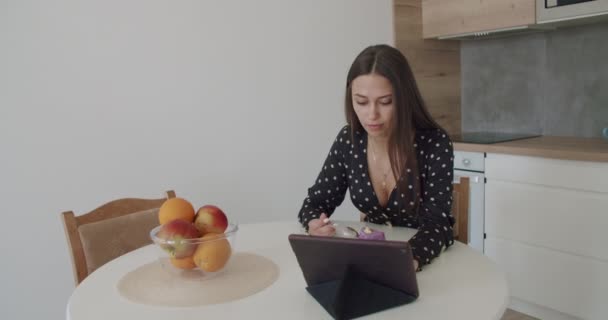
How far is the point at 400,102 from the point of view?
1480 mm

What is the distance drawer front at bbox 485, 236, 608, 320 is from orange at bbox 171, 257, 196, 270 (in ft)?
6.32

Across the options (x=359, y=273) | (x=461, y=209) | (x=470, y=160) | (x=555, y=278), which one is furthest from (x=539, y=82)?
(x=359, y=273)

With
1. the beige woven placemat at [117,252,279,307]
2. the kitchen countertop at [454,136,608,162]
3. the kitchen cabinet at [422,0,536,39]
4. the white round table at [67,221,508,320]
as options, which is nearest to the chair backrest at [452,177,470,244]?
the white round table at [67,221,508,320]

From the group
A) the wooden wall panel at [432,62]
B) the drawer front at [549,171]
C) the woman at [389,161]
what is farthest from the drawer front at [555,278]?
the woman at [389,161]

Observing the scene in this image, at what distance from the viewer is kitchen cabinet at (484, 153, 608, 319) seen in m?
2.29

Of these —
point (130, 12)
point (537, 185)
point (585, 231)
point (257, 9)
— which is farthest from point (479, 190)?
point (130, 12)

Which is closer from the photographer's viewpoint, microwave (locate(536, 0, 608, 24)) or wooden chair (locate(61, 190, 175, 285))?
wooden chair (locate(61, 190, 175, 285))

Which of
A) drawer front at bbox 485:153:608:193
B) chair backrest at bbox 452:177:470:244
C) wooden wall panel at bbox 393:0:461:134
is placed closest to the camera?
chair backrest at bbox 452:177:470:244

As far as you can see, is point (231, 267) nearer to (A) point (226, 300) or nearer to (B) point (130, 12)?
(A) point (226, 300)

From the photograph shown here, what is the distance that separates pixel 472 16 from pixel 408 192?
1690 mm

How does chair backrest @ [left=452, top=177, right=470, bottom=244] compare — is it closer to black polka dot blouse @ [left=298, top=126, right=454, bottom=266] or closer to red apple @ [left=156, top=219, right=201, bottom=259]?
black polka dot blouse @ [left=298, top=126, right=454, bottom=266]

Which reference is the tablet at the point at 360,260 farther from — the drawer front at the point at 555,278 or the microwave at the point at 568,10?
the microwave at the point at 568,10

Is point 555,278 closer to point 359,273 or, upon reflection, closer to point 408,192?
point 408,192

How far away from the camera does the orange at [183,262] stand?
1.15 meters
